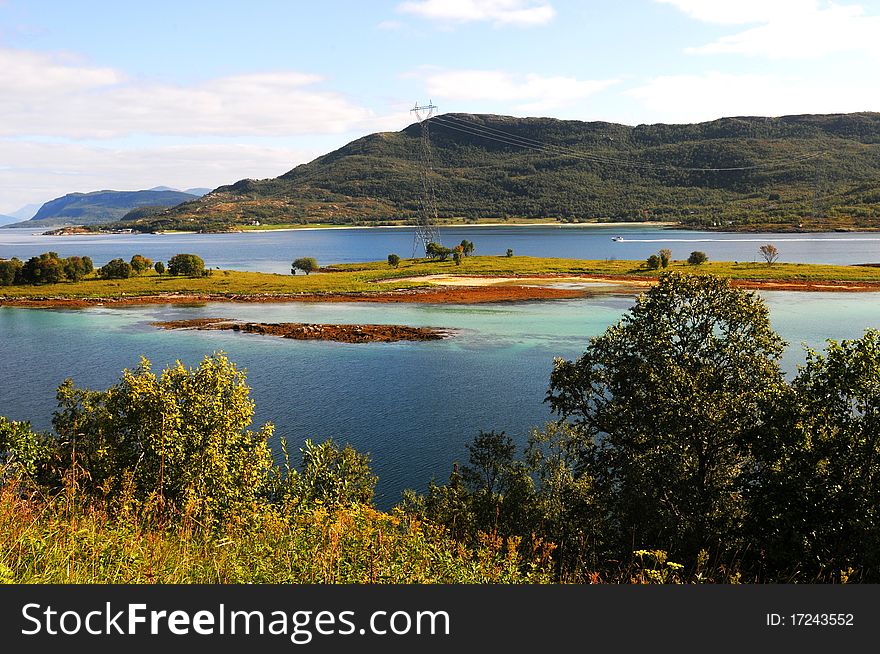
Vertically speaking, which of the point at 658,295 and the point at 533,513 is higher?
the point at 658,295

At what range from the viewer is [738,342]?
833 inches

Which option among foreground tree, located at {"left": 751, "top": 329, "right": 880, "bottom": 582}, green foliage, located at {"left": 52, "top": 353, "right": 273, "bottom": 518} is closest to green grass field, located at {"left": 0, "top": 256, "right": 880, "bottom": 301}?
foreground tree, located at {"left": 751, "top": 329, "right": 880, "bottom": 582}

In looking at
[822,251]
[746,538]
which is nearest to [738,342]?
[746,538]

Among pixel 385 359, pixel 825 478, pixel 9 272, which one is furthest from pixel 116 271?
pixel 825 478

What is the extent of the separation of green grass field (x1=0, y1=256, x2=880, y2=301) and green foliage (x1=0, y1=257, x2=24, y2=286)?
3192 millimetres

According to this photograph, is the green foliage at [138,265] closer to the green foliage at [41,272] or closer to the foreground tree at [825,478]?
the green foliage at [41,272]

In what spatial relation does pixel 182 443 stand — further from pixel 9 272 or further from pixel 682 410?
pixel 9 272

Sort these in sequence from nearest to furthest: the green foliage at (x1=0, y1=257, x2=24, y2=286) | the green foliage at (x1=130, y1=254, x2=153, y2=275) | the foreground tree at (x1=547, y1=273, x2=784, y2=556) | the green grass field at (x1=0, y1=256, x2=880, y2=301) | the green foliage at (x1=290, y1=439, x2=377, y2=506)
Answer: the foreground tree at (x1=547, y1=273, x2=784, y2=556), the green foliage at (x1=290, y1=439, x2=377, y2=506), the green grass field at (x1=0, y1=256, x2=880, y2=301), the green foliage at (x1=0, y1=257, x2=24, y2=286), the green foliage at (x1=130, y1=254, x2=153, y2=275)

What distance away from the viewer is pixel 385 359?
63.3 m

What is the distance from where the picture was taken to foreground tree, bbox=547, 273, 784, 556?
19.1 m

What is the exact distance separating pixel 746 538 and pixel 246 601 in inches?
601

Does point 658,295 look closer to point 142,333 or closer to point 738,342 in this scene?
point 738,342

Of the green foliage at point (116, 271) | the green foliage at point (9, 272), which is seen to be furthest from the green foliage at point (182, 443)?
the green foliage at point (9, 272)

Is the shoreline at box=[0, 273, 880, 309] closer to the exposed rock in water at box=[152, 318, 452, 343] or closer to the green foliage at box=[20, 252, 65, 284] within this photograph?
the green foliage at box=[20, 252, 65, 284]
